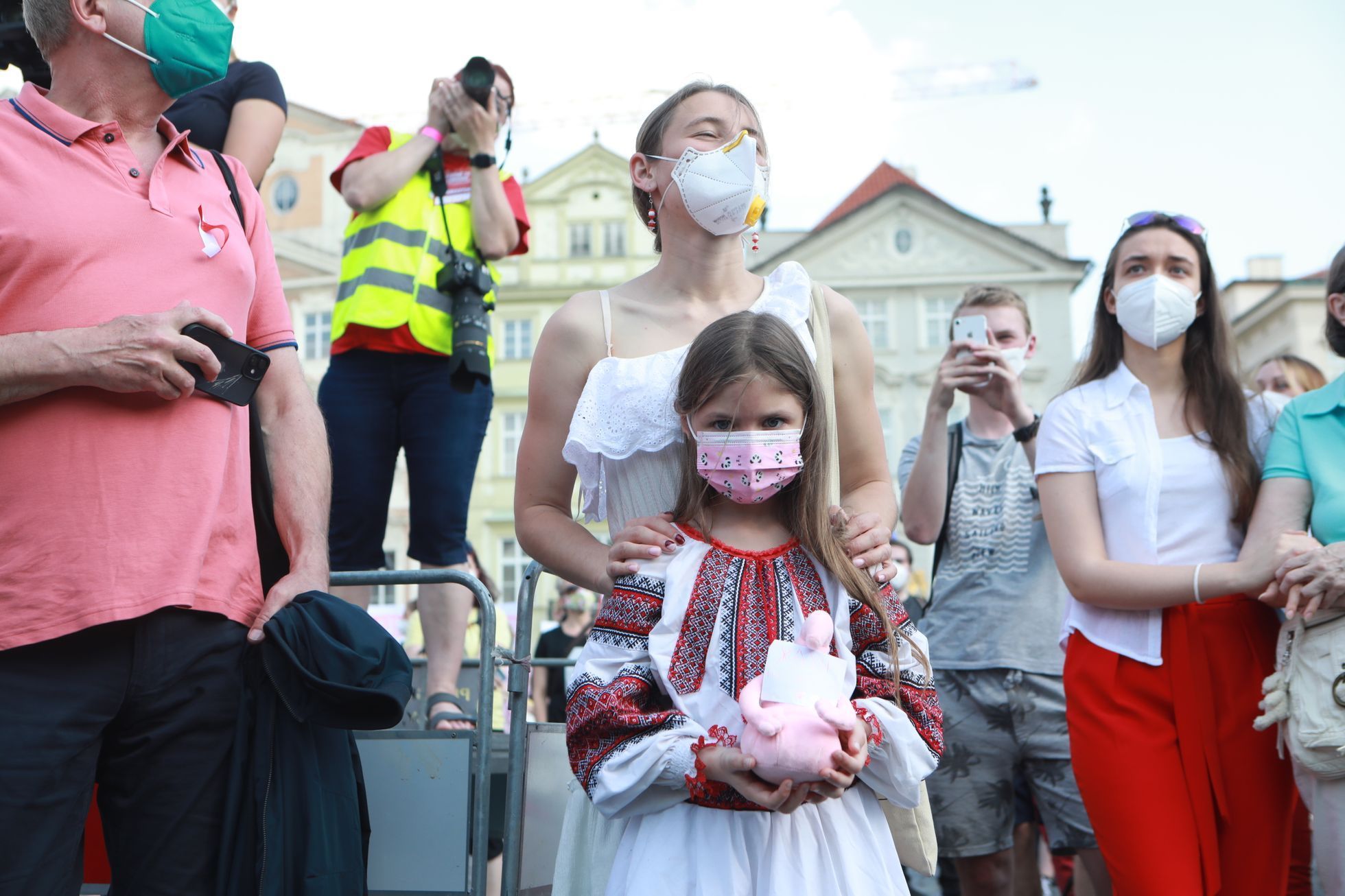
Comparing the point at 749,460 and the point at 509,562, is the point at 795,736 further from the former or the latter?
the point at 509,562

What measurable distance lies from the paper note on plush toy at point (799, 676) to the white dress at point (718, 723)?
0.55 ft

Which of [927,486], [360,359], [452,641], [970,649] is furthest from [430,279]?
[970,649]

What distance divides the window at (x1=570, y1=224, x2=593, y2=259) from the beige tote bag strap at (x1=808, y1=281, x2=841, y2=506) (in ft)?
122

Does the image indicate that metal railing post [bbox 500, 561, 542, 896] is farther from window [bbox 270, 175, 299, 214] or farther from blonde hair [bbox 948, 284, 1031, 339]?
window [bbox 270, 175, 299, 214]

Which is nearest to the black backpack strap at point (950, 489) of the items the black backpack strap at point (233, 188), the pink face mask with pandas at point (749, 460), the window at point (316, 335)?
the pink face mask with pandas at point (749, 460)

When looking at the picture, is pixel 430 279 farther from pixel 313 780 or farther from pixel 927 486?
pixel 313 780

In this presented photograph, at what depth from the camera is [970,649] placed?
453 cm

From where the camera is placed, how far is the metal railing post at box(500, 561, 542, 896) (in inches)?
138

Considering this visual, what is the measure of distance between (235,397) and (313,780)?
2.82 ft

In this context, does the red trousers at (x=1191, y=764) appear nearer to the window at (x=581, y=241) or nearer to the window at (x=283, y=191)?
the window at (x=283, y=191)

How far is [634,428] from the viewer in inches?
116

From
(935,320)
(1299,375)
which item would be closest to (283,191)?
(935,320)

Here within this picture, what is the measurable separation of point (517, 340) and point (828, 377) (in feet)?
119

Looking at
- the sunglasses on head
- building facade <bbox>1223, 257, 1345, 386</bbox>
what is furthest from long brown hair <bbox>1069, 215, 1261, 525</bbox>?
building facade <bbox>1223, 257, 1345, 386</bbox>
